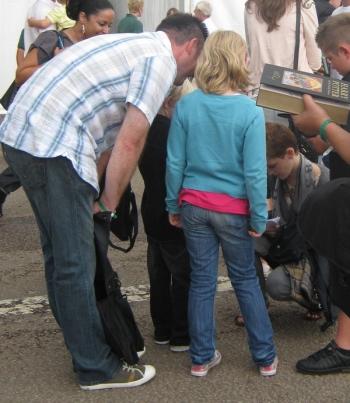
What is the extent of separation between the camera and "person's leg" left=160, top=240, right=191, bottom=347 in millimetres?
3320

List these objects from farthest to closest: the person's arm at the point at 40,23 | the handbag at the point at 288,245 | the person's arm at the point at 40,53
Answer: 1. the person's arm at the point at 40,23
2. the person's arm at the point at 40,53
3. the handbag at the point at 288,245

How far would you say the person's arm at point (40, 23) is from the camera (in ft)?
20.2

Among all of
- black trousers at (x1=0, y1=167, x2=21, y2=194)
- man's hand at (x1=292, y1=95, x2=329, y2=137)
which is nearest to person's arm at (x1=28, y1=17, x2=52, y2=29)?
black trousers at (x1=0, y1=167, x2=21, y2=194)

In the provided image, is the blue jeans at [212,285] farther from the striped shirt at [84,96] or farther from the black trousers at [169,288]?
the striped shirt at [84,96]

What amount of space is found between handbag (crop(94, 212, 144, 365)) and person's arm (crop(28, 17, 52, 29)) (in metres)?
3.62

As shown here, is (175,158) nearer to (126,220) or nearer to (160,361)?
(126,220)

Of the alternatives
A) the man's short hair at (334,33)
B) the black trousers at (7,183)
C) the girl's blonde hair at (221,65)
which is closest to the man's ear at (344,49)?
the man's short hair at (334,33)

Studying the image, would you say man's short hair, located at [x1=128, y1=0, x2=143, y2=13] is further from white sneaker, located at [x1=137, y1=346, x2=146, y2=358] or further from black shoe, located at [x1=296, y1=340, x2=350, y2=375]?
black shoe, located at [x1=296, y1=340, x2=350, y2=375]

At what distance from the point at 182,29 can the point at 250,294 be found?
46.7 inches

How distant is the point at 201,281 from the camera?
3.13 metres

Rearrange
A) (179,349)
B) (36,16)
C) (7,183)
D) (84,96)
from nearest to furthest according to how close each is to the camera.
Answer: (84,96) < (179,349) < (7,183) < (36,16)

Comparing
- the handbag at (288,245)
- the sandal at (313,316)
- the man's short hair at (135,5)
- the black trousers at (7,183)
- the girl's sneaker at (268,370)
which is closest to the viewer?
the girl's sneaker at (268,370)

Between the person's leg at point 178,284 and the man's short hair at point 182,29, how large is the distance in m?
0.93

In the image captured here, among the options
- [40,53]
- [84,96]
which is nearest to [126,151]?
[84,96]
